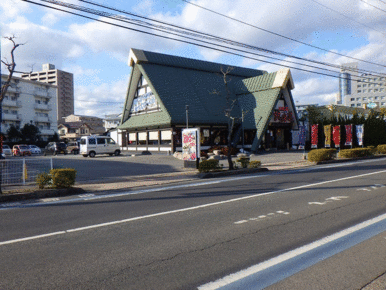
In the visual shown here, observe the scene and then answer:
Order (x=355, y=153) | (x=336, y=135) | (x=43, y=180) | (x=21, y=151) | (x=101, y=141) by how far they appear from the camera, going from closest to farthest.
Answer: (x=43, y=180) → (x=355, y=153) → (x=336, y=135) → (x=101, y=141) → (x=21, y=151)

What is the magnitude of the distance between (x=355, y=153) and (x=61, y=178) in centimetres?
2039

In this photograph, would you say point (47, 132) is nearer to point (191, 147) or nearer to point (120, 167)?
point (120, 167)

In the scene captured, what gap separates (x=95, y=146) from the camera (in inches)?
1177

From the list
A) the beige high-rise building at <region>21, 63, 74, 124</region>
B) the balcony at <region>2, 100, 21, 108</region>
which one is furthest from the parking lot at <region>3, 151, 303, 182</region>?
the beige high-rise building at <region>21, 63, 74, 124</region>

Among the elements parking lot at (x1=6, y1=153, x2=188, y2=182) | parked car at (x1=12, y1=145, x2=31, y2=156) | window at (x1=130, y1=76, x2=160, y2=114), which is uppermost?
window at (x1=130, y1=76, x2=160, y2=114)

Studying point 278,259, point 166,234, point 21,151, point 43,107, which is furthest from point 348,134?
point 43,107

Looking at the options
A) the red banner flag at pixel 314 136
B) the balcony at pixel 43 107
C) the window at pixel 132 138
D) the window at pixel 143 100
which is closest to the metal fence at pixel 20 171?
the window at pixel 143 100

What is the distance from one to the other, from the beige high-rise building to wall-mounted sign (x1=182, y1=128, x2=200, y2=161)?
324 ft

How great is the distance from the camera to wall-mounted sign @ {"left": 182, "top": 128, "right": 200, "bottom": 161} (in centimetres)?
1716

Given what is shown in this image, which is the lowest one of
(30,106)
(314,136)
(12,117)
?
(314,136)

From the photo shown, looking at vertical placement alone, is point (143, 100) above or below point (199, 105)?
above

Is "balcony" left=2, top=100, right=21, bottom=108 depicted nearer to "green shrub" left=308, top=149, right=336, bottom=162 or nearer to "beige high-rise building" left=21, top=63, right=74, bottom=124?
"beige high-rise building" left=21, top=63, right=74, bottom=124

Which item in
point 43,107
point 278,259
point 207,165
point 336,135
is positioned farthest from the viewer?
point 43,107

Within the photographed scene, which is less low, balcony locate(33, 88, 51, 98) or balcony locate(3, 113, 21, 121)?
balcony locate(33, 88, 51, 98)
